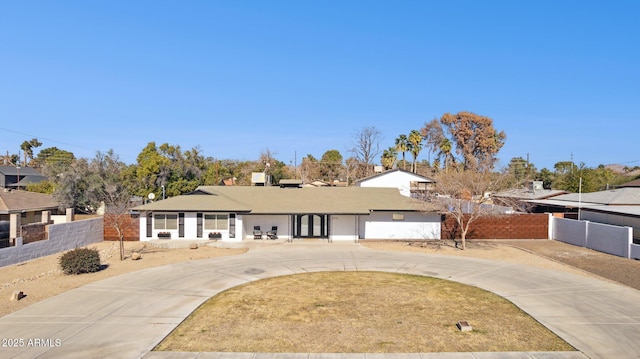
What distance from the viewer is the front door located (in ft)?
104

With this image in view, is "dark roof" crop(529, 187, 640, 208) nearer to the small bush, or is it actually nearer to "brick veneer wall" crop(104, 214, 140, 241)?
the small bush

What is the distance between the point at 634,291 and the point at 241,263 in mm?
19306

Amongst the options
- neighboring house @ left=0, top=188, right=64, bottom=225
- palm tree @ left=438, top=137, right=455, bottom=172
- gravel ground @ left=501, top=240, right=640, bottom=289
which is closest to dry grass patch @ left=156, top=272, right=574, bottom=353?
gravel ground @ left=501, top=240, right=640, bottom=289

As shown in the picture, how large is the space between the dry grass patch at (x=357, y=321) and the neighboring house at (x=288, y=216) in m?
12.3

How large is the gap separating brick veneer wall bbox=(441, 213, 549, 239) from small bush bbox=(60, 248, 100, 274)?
24659mm

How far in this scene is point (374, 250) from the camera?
89.0 ft

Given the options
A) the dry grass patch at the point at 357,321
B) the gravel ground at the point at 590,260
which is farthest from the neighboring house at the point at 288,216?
the dry grass patch at the point at 357,321

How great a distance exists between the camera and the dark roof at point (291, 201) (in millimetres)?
29953

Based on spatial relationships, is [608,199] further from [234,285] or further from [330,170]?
[330,170]

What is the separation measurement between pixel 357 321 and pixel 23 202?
1333 inches

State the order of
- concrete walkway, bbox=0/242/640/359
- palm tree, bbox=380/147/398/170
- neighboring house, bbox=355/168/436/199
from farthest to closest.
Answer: palm tree, bbox=380/147/398/170, neighboring house, bbox=355/168/436/199, concrete walkway, bbox=0/242/640/359

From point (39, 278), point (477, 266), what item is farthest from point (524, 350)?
point (39, 278)

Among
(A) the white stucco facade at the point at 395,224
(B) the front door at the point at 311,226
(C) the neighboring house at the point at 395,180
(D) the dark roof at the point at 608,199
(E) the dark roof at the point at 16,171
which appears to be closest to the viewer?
(A) the white stucco facade at the point at 395,224

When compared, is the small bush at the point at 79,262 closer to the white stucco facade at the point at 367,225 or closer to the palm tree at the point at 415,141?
the white stucco facade at the point at 367,225
